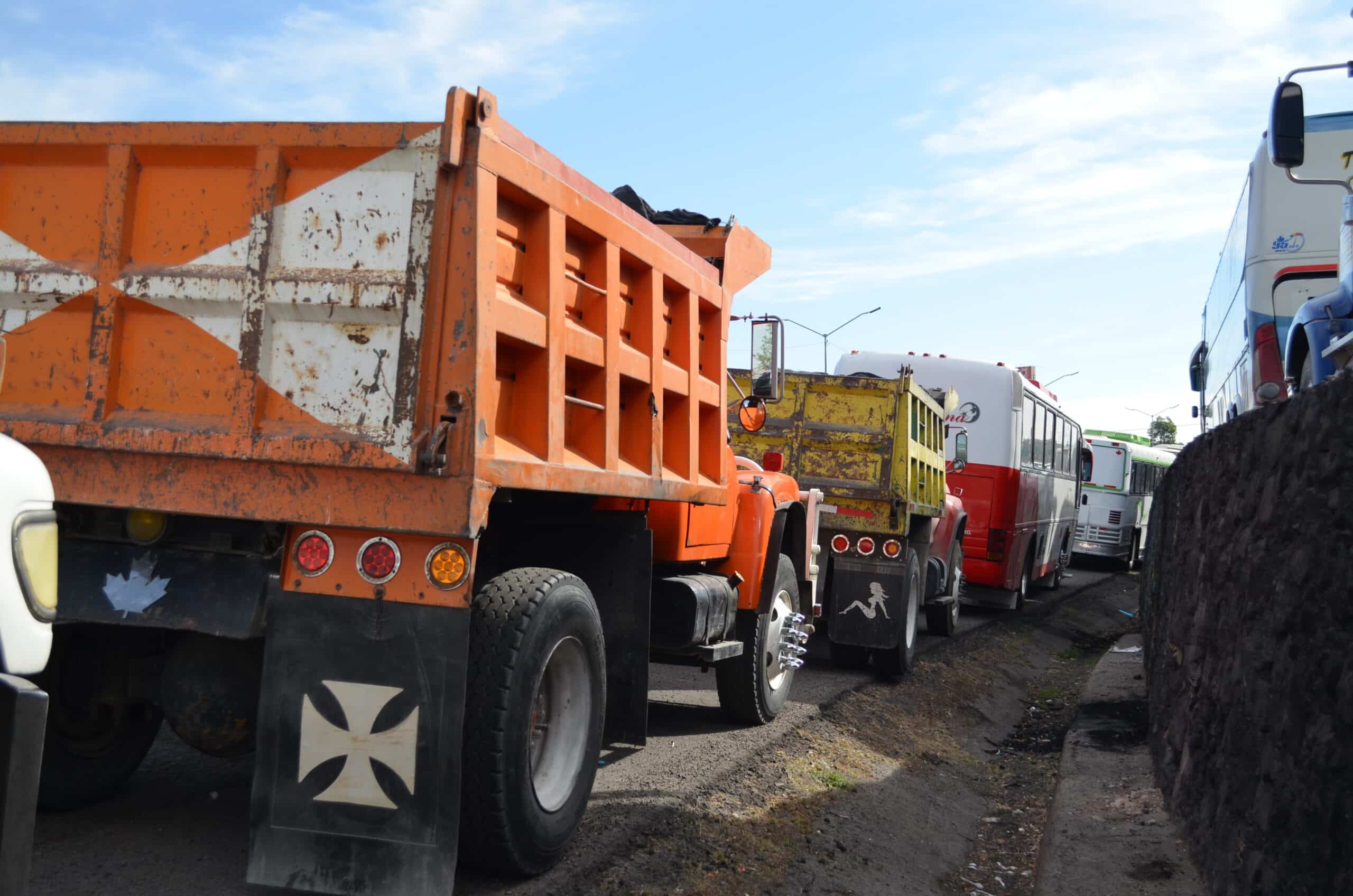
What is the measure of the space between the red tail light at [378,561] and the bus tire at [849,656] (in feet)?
25.3

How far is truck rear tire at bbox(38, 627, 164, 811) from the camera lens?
4379 mm

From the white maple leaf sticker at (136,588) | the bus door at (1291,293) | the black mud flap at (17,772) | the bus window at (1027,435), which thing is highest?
the bus door at (1291,293)

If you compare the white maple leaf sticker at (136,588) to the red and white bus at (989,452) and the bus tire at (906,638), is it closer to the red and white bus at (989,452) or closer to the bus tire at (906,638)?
the bus tire at (906,638)

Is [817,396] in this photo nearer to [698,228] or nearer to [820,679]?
[820,679]

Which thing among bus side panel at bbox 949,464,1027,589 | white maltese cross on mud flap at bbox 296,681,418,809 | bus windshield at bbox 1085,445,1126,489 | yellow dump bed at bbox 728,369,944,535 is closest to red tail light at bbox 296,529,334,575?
white maltese cross on mud flap at bbox 296,681,418,809

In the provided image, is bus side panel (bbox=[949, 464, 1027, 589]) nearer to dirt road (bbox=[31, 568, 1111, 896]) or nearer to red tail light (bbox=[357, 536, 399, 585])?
dirt road (bbox=[31, 568, 1111, 896])

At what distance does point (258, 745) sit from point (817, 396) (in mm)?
7661

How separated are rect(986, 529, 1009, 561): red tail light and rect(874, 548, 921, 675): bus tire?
490 centimetres

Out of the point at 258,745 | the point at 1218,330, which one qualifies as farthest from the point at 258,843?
the point at 1218,330

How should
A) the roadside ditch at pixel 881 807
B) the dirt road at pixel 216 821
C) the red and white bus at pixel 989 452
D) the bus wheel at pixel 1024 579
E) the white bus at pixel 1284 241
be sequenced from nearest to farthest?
the dirt road at pixel 216 821, the roadside ditch at pixel 881 807, the white bus at pixel 1284 241, the red and white bus at pixel 989 452, the bus wheel at pixel 1024 579

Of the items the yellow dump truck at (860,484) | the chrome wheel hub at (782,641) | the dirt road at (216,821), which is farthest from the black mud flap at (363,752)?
the yellow dump truck at (860,484)

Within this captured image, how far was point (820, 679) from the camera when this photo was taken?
10.4 m

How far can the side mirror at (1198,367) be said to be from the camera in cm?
1939

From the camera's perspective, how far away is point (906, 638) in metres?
10.7
